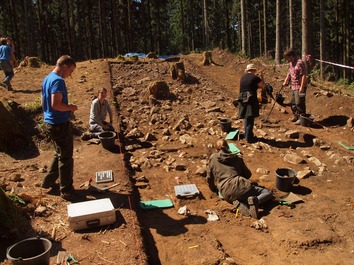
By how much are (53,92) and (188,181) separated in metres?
3.11

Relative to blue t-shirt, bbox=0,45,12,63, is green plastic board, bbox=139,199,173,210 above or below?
below

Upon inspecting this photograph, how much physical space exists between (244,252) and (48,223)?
2595 mm

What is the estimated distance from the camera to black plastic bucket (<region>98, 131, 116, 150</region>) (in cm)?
744

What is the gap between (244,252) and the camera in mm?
4449

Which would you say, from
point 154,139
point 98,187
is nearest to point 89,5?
point 154,139

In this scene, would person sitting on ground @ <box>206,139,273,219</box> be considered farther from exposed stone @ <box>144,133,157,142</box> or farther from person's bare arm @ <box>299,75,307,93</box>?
person's bare arm @ <box>299,75,307,93</box>

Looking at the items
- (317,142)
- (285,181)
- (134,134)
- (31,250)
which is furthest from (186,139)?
(31,250)

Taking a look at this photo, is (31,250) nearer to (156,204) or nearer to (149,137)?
(156,204)

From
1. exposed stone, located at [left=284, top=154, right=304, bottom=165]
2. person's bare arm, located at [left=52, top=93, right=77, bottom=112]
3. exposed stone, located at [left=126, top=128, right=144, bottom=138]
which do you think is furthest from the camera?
exposed stone, located at [left=126, top=128, right=144, bottom=138]

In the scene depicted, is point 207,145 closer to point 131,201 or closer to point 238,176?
point 238,176

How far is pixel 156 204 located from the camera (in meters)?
5.66

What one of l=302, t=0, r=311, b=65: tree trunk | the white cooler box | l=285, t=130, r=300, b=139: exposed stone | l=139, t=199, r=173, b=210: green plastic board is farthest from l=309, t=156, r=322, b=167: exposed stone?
l=302, t=0, r=311, b=65: tree trunk

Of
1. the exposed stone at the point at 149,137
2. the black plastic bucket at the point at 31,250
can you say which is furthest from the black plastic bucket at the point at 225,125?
the black plastic bucket at the point at 31,250

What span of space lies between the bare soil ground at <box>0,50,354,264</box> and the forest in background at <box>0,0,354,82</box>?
16487 mm
